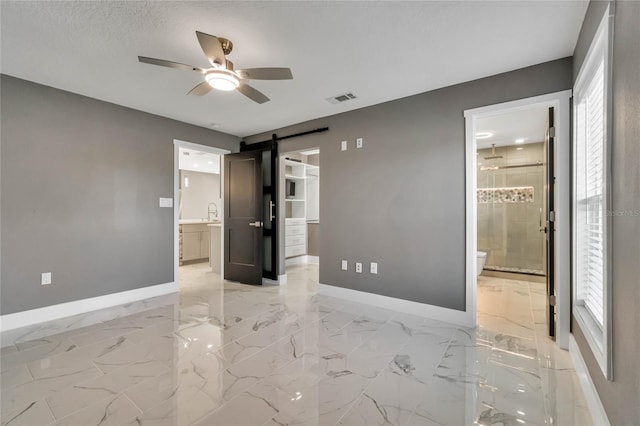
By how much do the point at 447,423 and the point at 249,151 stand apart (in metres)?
4.33

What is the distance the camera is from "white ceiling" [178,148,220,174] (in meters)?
5.93

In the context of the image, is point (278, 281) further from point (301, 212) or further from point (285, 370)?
point (285, 370)

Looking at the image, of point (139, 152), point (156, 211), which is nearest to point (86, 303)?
point (156, 211)

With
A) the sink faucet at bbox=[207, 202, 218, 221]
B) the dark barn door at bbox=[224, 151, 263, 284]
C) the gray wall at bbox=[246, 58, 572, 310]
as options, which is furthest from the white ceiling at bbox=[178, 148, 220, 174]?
the gray wall at bbox=[246, 58, 572, 310]

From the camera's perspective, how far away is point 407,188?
3.37 metres

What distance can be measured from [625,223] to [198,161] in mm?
7016

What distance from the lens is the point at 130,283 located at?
3795 mm

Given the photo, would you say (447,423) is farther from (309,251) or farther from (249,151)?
(309,251)

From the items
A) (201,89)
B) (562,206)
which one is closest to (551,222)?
(562,206)

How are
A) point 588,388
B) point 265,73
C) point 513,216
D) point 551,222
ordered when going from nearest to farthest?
1. point 588,388
2. point 265,73
3. point 551,222
4. point 513,216

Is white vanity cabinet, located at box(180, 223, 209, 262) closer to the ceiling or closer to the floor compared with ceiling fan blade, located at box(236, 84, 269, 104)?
closer to the floor

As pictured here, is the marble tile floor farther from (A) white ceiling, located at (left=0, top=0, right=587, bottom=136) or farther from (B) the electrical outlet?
(A) white ceiling, located at (left=0, top=0, right=587, bottom=136)

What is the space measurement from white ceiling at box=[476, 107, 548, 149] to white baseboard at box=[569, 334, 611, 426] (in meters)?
2.67

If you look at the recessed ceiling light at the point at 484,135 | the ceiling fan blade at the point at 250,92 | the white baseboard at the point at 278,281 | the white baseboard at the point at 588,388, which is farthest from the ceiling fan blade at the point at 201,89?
the recessed ceiling light at the point at 484,135
